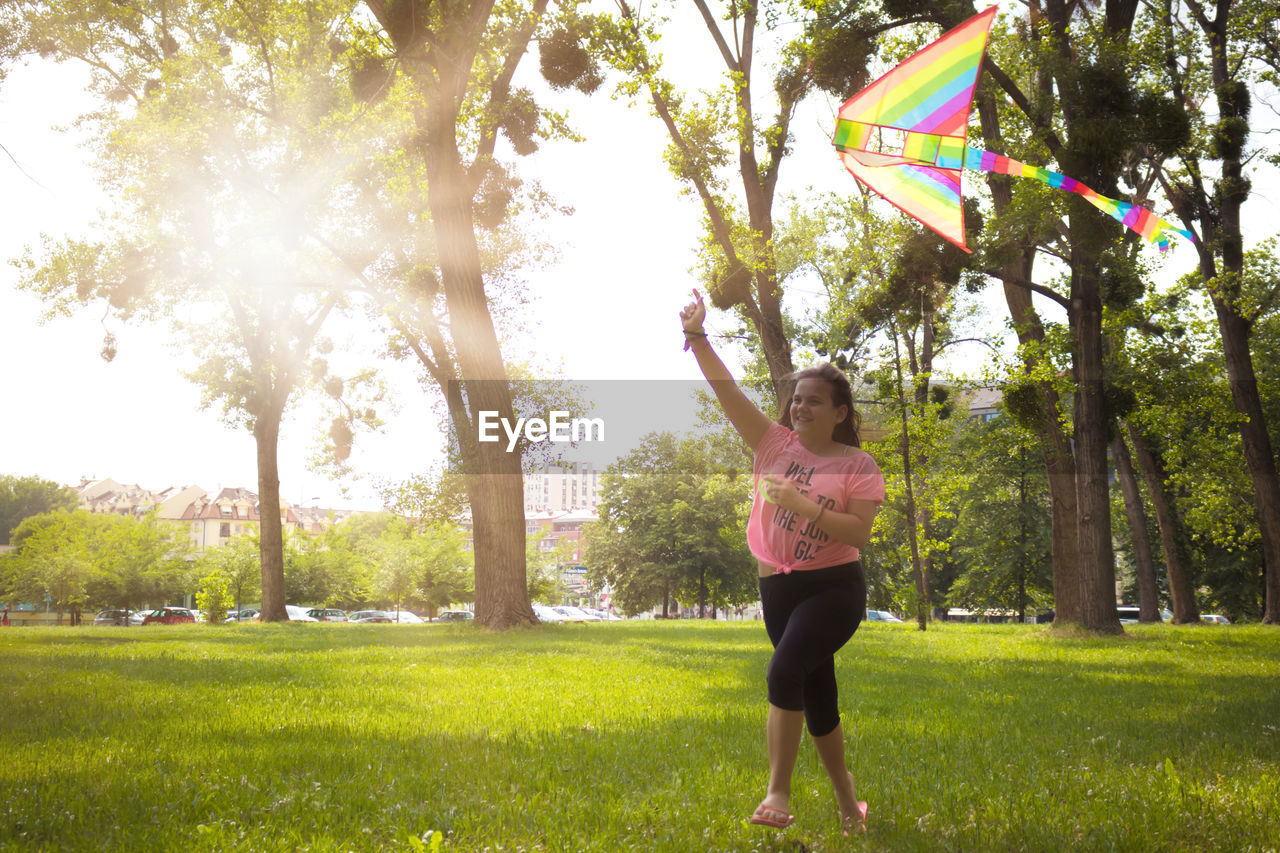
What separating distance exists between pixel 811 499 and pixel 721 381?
0.82 m

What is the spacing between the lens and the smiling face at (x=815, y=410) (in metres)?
4.20

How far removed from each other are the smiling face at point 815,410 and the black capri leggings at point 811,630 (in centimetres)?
65

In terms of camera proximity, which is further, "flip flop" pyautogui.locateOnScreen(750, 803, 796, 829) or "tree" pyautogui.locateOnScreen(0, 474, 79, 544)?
"tree" pyautogui.locateOnScreen(0, 474, 79, 544)

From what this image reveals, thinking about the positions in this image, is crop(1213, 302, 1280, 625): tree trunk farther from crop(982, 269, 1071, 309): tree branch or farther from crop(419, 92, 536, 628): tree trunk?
crop(419, 92, 536, 628): tree trunk

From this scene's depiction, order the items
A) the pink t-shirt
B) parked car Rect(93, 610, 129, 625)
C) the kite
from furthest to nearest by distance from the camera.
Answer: parked car Rect(93, 610, 129, 625) < the kite < the pink t-shirt

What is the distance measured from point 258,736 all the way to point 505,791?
2235 mm

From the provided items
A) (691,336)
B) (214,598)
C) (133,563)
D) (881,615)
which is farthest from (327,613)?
(691,336)

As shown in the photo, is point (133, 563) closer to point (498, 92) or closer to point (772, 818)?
point (498, 92)

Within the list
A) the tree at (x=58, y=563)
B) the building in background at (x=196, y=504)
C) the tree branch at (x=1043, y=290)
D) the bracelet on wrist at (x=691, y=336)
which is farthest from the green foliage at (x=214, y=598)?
the building in background at (x=196, y=504)

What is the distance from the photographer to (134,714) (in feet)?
21.7

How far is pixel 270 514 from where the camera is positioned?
1067 inches

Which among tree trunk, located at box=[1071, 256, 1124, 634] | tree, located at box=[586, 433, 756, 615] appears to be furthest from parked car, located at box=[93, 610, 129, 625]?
tree trunk, located at box=[1071, 256, 1124, 634]

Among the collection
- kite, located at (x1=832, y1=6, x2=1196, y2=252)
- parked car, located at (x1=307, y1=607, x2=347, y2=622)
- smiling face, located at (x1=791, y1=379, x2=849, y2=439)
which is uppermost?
kite, located at (x1=832, y1=6, x2=1196, y2=252)

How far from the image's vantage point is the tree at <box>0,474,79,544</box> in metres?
82.4
